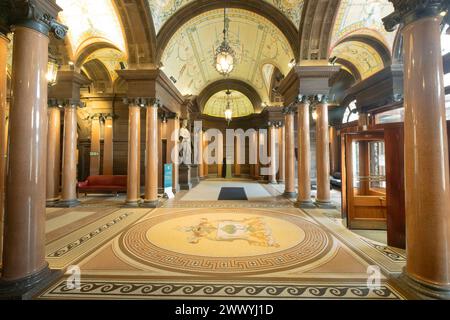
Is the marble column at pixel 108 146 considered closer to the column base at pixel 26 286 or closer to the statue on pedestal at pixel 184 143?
the statue on pedestal at pixel 184 143

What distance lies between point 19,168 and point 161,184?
7695 millimetres

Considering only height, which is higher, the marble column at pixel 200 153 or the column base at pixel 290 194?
the marble column at pixel 200 153

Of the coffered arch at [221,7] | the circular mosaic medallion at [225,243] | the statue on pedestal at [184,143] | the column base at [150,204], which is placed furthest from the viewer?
the statue on pedestal at [184,143]

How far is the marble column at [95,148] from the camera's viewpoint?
11273 mm

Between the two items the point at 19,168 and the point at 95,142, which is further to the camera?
the point at 95,142

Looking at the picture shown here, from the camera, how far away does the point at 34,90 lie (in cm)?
250

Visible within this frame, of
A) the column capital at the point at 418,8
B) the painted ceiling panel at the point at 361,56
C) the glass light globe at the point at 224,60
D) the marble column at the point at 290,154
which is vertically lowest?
the marble column at the point at 290,154

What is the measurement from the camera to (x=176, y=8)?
287 inches

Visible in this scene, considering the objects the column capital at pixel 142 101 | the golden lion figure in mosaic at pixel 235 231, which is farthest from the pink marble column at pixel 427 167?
the column capital at pixel 142 101

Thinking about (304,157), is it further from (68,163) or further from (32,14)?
(68,163)

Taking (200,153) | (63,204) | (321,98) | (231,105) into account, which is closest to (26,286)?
(63,204)

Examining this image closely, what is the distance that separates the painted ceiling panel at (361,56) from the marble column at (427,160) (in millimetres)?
6220
